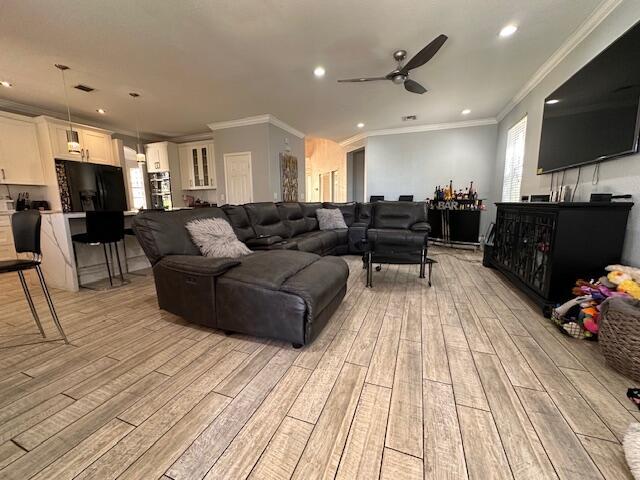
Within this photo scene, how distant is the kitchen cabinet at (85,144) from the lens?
4312 millimetres

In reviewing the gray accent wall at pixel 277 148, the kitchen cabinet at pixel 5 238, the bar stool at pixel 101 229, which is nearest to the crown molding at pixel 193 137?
the gray accent wall at pixel 277 148

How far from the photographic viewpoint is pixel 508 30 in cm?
255

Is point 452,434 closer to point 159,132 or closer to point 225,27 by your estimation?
point 225,27

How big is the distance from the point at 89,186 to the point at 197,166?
85.7 inches

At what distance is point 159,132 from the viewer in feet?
20.1

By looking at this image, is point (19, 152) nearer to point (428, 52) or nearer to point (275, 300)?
point (275, 300)

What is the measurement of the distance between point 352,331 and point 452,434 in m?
0.94

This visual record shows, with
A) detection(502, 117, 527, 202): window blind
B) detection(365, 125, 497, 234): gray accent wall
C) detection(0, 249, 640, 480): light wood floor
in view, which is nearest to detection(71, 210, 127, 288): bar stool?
detection(0, 249, 640, 480): light wood floor

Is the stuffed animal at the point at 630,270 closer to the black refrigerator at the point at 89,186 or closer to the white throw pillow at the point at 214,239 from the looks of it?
the white throw pillow at the point at 214,239

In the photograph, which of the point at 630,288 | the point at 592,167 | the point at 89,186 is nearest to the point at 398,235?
the point at 592,167

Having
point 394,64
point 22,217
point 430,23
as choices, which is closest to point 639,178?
point 430,23

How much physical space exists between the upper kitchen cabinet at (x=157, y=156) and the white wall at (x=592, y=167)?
7.20 metres

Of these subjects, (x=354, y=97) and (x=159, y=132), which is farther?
(x=159, y=132)

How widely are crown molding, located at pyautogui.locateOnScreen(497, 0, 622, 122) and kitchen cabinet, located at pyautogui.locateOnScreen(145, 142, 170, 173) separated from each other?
7165mm
